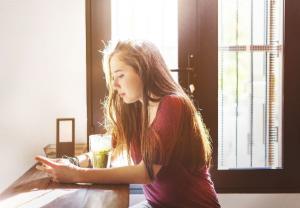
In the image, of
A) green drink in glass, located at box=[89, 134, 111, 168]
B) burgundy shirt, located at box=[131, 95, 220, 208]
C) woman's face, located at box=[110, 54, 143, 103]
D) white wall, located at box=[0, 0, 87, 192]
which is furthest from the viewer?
white wall, located at box=[0, 0, 87, 192]

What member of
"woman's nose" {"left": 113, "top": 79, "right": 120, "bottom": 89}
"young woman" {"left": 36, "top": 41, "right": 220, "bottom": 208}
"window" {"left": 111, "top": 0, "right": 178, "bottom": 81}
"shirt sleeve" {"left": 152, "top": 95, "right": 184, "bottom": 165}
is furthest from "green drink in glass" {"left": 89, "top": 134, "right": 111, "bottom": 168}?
"window" {"left": 111, "top": 0, "right": 178, "bottom": 81}

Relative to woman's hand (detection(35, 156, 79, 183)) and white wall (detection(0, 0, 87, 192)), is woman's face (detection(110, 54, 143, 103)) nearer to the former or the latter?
woman's hand (detection(35, 156, 79, 183))

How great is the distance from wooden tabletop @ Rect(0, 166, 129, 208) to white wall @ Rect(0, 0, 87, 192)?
0.96 m

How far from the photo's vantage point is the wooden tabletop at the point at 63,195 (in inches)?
51.8

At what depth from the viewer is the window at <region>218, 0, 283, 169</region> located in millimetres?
2561

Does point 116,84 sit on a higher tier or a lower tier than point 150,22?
lower

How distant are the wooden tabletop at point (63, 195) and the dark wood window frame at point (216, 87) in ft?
3.38

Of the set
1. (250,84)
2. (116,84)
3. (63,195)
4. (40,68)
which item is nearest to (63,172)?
(63,195)

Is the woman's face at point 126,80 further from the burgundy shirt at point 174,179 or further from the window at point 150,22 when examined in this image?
the window at point 150,22

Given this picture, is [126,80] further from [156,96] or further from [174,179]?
[174,179]

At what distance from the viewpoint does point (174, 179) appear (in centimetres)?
148

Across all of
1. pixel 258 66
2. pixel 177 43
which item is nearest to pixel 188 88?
pixel 177 43

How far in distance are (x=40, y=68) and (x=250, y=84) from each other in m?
1.35

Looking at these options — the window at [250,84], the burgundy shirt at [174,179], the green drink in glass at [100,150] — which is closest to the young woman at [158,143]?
the burgundy shirt at [174,179]
